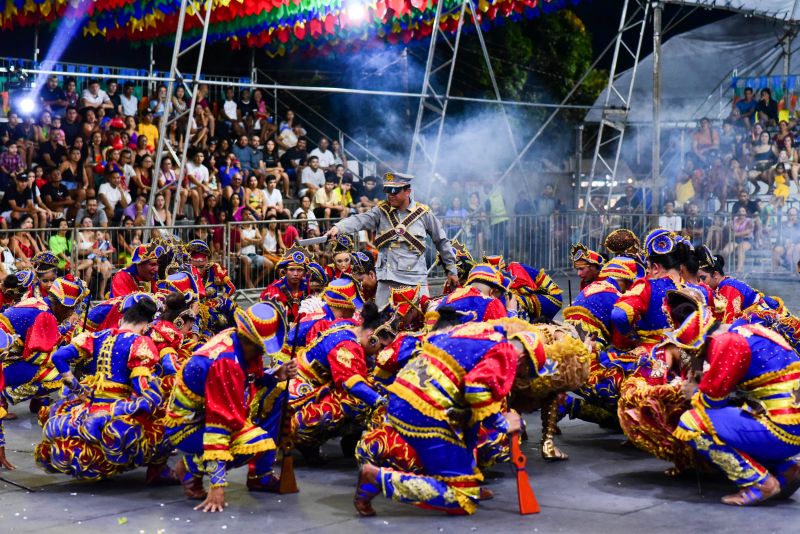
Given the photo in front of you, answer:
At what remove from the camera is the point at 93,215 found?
52.6 ft

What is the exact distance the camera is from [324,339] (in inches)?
322

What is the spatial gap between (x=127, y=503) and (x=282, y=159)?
1332 cm

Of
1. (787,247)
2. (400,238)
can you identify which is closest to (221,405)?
(400,238)

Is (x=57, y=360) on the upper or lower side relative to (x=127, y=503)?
upper

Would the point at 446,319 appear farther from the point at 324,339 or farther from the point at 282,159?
the point at 282,159

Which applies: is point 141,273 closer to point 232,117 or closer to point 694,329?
point 694,329

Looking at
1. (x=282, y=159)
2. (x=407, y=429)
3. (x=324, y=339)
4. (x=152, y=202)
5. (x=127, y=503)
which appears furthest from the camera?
(x=282, y=159)

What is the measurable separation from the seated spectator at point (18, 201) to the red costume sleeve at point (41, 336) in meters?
6.02

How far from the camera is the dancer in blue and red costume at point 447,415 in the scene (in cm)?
671

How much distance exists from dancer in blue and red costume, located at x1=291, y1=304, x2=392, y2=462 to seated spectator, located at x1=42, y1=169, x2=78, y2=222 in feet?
29.3

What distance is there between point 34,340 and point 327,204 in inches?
358

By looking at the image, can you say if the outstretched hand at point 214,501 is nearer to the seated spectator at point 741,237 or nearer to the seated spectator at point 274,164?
the seated spectator at point 274,164

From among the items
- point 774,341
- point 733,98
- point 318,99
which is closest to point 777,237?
point 733,98

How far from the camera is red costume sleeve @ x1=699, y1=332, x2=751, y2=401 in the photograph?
22.9ft
